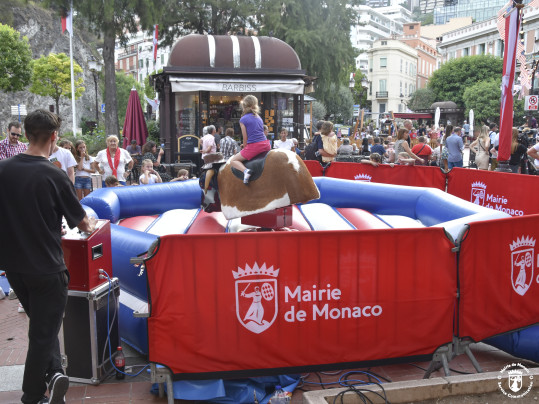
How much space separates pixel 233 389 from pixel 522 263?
8.58 feet

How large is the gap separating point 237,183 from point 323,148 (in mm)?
5356

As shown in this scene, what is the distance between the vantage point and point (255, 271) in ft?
12.7

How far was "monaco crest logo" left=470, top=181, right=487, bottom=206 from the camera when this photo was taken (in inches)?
340

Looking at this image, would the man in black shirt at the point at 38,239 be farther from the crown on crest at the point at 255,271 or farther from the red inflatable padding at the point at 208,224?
the red inflatable padding at the point at 208,224

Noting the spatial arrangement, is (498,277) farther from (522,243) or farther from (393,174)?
(393,174)

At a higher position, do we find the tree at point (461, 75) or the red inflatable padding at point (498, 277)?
the tree at point (461, 75)

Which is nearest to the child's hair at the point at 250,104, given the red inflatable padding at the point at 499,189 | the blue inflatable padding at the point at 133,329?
the blue inflatable padding at the point at 133,329

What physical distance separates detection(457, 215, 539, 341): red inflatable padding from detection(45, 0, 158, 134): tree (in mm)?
20077

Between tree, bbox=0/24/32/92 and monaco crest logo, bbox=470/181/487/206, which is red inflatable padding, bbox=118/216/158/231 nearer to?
monaco crest logo, bbox=470/181/487/206

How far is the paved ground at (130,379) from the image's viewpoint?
13.1 feet

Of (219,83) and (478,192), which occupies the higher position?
(219,83)

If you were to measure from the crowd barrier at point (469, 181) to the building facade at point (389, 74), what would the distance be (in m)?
74.5

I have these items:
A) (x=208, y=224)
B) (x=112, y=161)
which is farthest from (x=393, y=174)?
(x=112, y=161)


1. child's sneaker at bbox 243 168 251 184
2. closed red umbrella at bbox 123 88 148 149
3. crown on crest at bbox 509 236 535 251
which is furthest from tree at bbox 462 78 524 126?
crown on crest at bbox 509 236 535 251
